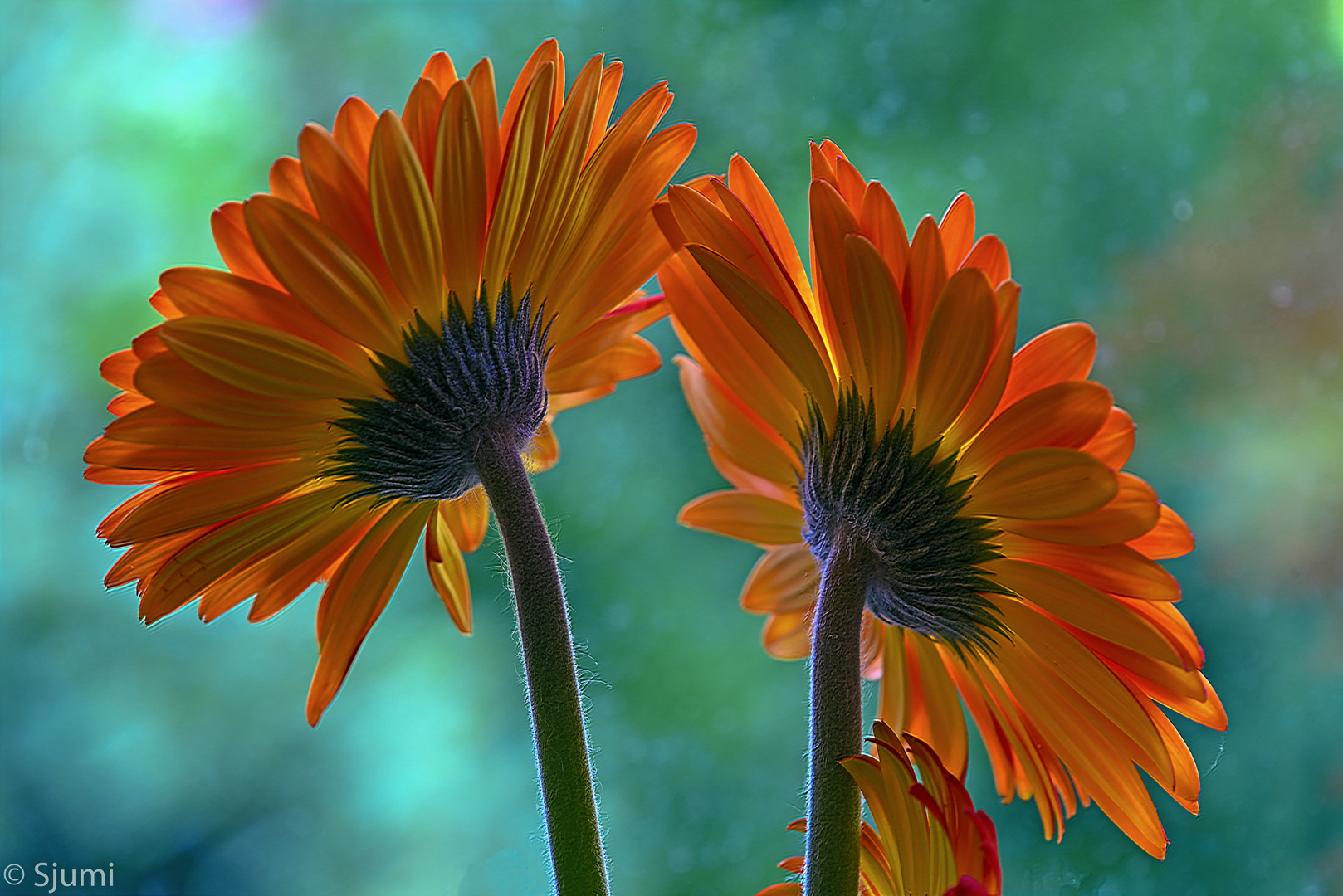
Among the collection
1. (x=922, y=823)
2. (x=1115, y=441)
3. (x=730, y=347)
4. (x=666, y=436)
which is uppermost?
(x=666, y=436)

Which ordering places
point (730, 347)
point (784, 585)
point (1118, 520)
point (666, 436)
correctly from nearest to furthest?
point (1118, 520), point (730, 347), point (784, 585), point (666, 436)

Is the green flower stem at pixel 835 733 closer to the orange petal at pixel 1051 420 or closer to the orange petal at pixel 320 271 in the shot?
the orange petal at pixel 1051 420

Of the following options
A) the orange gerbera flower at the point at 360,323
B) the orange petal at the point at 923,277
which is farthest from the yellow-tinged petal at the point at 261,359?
the orange petal at the point at 923,277

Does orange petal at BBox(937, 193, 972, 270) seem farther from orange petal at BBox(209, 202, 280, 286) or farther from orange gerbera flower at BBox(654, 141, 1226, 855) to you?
orange petal at BBox(209, 202, 280, 286)

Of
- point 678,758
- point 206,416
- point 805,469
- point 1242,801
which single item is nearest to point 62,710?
point 678,758

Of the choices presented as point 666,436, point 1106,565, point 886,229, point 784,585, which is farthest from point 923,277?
point 666,436

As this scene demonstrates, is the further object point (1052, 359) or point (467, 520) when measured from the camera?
point (467, 520)

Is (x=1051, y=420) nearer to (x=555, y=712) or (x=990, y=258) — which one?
(x=990, y=258)
